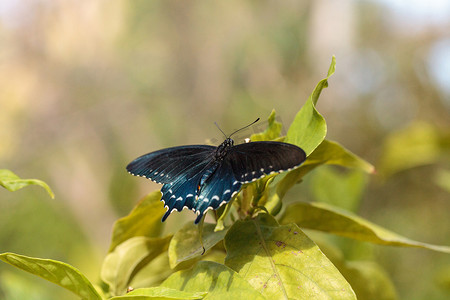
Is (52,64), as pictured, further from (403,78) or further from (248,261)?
(248,261)

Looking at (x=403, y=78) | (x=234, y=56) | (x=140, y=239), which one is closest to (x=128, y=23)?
(x=234, y=56)

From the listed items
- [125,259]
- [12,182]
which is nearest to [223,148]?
[125,259]

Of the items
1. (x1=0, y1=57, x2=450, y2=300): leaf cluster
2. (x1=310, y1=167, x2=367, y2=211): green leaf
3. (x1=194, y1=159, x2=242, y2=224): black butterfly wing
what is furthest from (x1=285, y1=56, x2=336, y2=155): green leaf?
(x1=310, y1=167, x2=367, y2=211): green leaf

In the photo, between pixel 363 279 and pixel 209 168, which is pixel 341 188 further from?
pixel 209 168

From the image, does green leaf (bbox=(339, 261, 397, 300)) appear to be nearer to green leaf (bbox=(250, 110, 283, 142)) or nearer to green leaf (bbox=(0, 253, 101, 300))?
green leaf (bbox=(250, 110, 283, 142))

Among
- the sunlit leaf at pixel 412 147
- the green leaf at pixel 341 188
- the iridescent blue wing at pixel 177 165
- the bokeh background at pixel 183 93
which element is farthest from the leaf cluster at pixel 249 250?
the bokeh background at pixel 183 93

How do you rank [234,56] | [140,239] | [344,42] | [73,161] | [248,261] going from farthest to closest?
[234,56]
[344,42]
[73,161]
[140,239]
[248,261]
